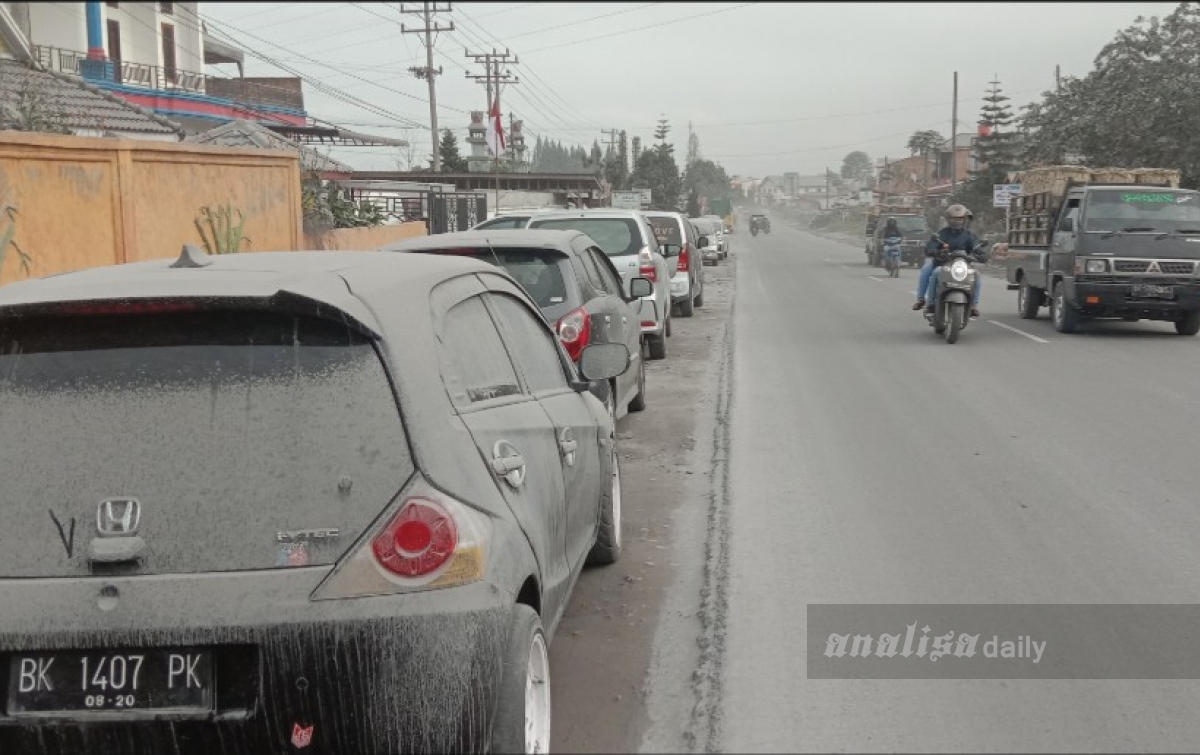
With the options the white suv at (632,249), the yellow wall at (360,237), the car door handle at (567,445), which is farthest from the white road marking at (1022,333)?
the car door handle at (567,445)

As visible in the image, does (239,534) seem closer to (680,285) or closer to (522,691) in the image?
(522,691)

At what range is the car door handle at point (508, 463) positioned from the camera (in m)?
3.62

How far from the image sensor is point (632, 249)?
14.7 m

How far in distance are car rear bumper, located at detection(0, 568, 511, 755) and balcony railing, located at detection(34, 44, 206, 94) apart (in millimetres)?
25736

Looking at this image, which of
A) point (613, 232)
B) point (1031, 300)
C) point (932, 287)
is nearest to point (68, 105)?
point (613, 232)

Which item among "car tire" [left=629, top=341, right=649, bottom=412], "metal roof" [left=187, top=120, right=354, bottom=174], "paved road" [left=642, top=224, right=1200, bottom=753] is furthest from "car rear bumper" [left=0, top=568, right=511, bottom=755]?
"metal roof" [left=187, top=120, right=354, bottom=174]

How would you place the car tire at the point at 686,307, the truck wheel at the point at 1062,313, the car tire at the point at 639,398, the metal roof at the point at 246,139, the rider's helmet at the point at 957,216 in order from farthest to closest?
1. the metal roof at the point at 246,139
2. the car tire at the point at 686,307
3. the truck wheel at the point at 1062,313
4. the rider's helmet at the point at 957,216
5. the car tire at the point at 639,398

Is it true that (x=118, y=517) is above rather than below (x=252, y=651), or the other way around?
above

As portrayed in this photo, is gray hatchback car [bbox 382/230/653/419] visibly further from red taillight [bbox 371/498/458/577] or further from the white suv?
the white suv

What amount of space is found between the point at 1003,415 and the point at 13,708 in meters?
8.85

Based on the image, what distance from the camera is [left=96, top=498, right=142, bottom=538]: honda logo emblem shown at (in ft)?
10.3

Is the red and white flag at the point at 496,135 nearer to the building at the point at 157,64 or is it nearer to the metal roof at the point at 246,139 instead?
the building at the point at 157,64

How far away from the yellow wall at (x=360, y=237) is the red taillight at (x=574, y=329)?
720cm

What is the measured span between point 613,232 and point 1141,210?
740 cm
